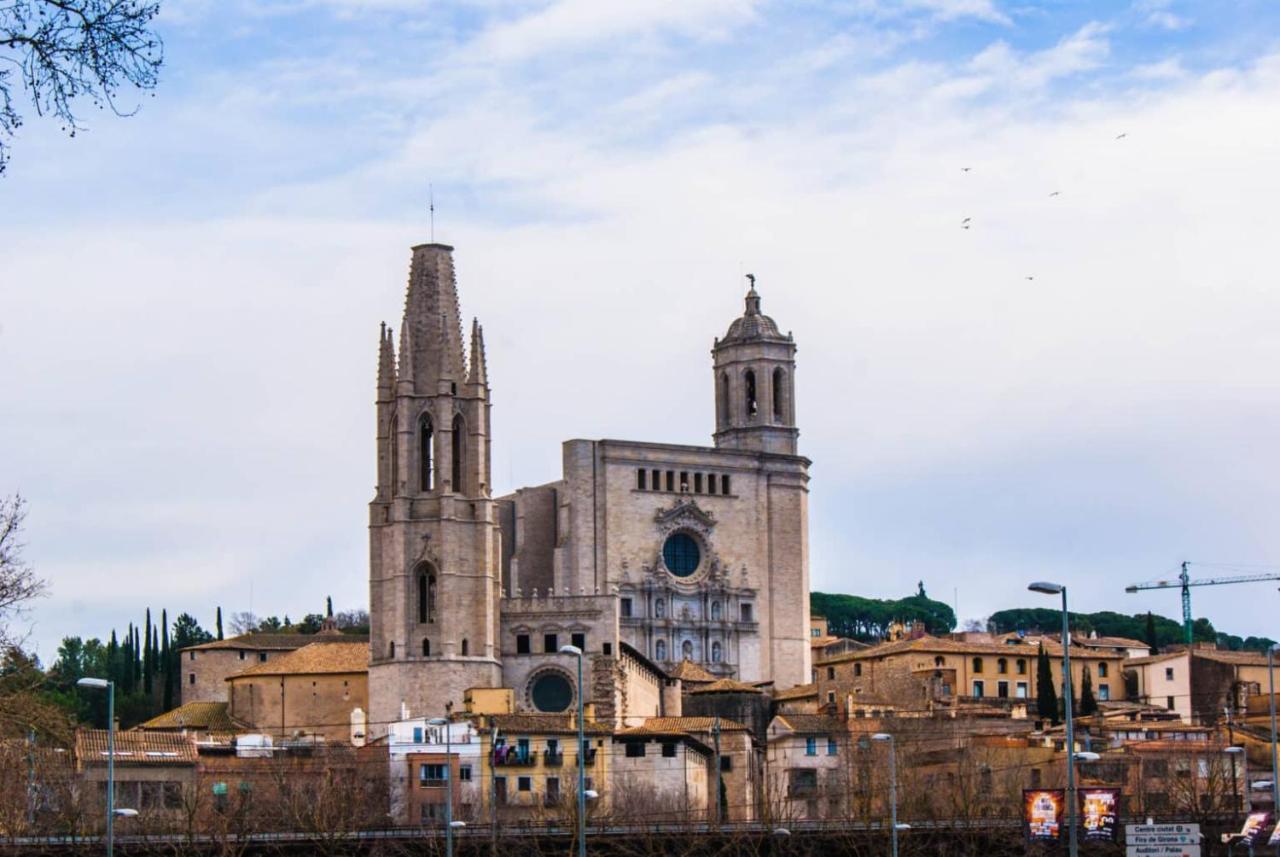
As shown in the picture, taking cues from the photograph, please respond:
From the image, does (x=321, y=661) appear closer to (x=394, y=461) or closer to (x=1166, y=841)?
(x=394, y=461)

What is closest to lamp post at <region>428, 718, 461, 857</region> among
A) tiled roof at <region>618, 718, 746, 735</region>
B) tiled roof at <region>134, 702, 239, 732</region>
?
tiled roof at <region>618, 718, 746, 735</region>

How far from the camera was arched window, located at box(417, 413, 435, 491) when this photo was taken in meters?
110

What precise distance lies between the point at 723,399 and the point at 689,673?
1781 cm

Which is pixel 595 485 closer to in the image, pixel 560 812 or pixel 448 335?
pixel 448 335

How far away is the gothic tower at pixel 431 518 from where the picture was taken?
107m

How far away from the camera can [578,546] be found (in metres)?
121

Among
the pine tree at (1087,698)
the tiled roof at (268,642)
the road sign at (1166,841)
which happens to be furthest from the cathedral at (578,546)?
the road sign at (1166,841)

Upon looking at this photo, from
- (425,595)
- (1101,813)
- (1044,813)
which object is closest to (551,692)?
(425,595)

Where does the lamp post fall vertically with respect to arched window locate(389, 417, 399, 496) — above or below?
below

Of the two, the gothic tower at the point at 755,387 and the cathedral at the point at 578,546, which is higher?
the gothic tower at the point at 755,387

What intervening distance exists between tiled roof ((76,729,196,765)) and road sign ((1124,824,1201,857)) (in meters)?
54.3

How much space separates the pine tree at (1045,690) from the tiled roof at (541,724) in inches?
1079

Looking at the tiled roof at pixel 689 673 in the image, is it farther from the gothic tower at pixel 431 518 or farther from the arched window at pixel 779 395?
the arched window at pixel 779 395

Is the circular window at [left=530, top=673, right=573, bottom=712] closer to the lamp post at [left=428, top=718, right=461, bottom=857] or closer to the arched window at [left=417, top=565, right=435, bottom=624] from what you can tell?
the arched window at [left=417, top=565, right=435, bottom=624]
